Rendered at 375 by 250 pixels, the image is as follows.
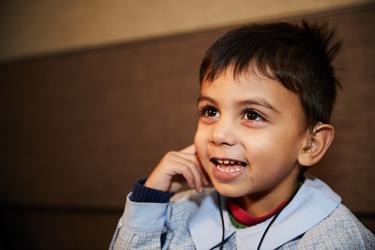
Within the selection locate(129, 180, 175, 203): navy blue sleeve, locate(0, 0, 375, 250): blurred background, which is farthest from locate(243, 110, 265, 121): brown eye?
locate(0, 0, 375, 250): blurred background

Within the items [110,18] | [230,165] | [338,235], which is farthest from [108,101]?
[338,235]

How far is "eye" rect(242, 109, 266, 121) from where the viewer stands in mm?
745

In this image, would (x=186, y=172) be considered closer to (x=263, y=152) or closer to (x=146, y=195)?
(x=146, y=195)

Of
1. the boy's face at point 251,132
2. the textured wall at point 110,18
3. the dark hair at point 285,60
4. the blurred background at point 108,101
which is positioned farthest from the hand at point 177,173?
the textured wall at point 110,18

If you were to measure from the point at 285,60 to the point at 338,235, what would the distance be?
0.40 meters

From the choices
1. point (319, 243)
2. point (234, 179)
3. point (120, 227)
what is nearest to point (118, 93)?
point (120, 227)

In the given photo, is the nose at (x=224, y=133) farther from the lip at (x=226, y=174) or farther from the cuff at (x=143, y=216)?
the cuff at (x=143, y=216)

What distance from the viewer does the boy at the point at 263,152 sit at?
2.41 feet

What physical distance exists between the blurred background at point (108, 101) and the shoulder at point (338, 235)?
1.27 feet

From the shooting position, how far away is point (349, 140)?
1095 mm

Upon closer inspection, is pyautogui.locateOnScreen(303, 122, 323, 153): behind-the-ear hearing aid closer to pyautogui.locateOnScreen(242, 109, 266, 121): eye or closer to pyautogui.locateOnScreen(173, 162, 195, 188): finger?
pyautogui.locateOnScreen(242, 109, 266, 121): eye

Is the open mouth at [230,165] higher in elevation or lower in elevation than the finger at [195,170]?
higher

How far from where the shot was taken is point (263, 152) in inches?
28.8

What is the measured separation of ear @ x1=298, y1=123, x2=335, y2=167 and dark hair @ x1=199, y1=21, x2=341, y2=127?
0.08ft
